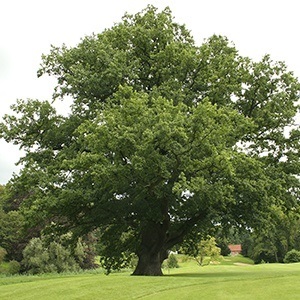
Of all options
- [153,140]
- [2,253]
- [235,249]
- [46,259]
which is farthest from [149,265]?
[235,249]

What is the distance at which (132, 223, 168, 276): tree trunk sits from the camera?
22703 millimetres

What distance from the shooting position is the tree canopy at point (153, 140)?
1848 centimetres

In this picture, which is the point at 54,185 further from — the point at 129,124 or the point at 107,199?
the point at 129,124

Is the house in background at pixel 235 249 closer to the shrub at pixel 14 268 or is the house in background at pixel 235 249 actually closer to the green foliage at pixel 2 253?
the green foliage at pixel 2 253

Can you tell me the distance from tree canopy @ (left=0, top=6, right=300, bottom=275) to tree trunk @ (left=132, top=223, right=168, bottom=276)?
6 centimetres

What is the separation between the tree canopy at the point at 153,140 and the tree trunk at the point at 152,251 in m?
0.06

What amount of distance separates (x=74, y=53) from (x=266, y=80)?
11.2m

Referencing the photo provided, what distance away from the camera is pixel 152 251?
Result: 23.1 meters

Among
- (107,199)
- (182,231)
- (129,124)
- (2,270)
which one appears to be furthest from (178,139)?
(2,270)

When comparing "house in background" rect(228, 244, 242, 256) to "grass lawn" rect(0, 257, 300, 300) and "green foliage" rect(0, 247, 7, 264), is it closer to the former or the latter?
"green foliage" rect(0, 247, 7, 264)

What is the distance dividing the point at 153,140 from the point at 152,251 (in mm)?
7912

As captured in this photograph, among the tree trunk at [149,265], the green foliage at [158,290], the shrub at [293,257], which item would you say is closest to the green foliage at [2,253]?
the tree trunk at [149,265]

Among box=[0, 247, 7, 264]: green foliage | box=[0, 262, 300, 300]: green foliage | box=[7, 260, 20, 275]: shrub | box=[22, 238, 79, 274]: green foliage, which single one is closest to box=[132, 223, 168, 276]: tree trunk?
box=[0, 262, 300, 300]: green foliage

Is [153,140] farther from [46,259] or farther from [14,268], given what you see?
[14,268]
